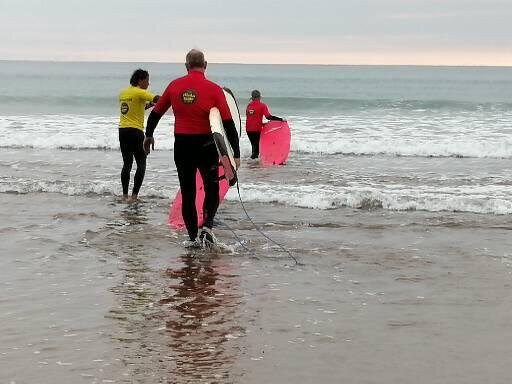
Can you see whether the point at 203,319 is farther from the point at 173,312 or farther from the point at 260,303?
the point at 260,303

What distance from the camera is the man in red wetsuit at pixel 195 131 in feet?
20.8

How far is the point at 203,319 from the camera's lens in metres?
4.57

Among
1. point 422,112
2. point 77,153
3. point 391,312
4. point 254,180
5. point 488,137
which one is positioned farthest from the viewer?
point 422,112

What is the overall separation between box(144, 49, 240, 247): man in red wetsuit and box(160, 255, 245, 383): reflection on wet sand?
2.07 ft

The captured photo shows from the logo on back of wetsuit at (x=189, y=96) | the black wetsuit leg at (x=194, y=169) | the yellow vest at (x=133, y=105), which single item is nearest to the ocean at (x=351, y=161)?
the yellow vest at (x=133, y=105)

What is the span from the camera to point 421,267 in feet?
19.5

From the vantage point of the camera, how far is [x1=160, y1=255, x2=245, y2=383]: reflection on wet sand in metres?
3.76

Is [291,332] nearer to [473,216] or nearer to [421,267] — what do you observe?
[421,267]

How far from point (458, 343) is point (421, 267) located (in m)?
1.87

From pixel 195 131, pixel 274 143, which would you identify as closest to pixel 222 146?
pixel 195 131

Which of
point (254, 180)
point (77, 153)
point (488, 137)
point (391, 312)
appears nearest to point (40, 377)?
point (391, 312)

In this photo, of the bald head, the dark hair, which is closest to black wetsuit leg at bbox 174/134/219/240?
the bald head

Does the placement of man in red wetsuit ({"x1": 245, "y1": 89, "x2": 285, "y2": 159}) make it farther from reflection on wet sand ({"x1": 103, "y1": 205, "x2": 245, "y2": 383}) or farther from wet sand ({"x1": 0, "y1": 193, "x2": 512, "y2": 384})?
reflection on wet sand ({"x1": 103, "y1": 205, "x2": 245, "y2": 383})

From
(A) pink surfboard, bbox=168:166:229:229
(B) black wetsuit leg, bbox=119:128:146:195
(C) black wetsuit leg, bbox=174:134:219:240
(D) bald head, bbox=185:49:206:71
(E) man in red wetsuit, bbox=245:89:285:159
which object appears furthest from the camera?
(E) man in red wetsuit, bbox=245:89:285:159
